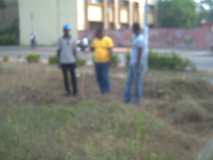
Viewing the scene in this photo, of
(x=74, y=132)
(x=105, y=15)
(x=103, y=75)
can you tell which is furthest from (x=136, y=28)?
(x=105, y=15)

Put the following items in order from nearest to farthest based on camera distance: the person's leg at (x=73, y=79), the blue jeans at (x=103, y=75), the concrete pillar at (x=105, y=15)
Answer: the person's leg at (x=73, y=79) → the blue jeans at (x=103, y=75) → the concrete pillar at (x=105, y=15)

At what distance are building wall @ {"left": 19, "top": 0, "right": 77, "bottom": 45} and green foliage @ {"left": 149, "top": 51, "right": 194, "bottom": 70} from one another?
27942 millimetres

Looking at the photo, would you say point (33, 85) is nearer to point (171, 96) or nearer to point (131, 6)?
point (171, 96)

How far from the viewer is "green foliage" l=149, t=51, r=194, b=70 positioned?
15.4m

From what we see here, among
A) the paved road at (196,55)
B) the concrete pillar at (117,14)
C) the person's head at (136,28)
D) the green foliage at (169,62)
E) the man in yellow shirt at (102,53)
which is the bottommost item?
the paved road at (196,55)

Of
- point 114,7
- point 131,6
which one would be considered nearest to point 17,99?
point 114,7

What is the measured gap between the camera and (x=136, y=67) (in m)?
8.13

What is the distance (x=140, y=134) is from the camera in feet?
18.0

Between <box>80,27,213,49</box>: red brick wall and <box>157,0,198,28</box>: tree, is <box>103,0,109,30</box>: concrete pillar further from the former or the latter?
<box>157,0,198,28</box>: tree

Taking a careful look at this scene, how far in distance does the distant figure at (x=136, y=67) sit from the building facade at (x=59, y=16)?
1298 inches

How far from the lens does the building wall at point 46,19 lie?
142ft

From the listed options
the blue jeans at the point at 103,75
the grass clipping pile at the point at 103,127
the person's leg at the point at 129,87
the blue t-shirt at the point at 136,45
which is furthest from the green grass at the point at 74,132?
the blue jeans at the point at 103,75

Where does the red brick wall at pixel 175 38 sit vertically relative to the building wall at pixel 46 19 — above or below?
below

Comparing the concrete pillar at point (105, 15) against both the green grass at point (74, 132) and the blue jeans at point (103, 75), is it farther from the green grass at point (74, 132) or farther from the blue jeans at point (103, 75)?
the green grass at point (74, 132)
